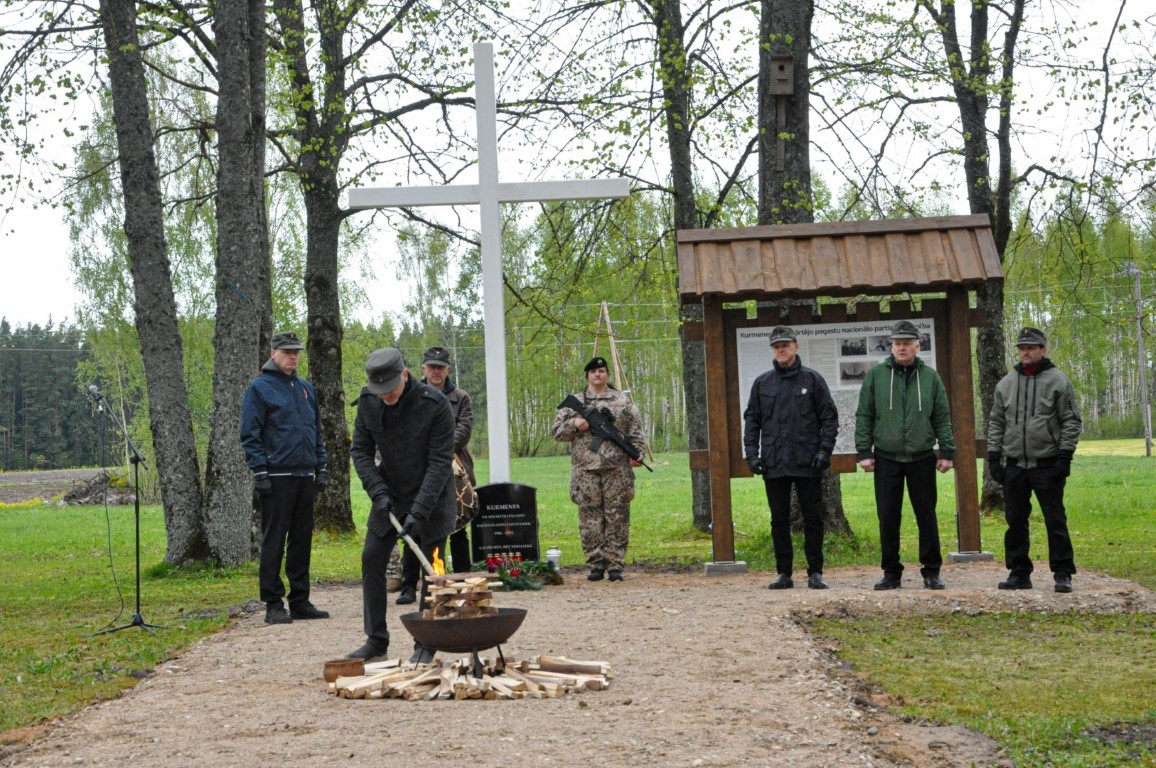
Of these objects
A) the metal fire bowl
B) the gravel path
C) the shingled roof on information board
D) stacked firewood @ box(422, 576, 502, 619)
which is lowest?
the gravel path

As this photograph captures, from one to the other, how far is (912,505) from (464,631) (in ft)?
16.8

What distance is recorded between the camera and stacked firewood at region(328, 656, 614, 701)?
705 cm

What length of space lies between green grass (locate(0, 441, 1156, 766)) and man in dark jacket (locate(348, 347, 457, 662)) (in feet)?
4.98

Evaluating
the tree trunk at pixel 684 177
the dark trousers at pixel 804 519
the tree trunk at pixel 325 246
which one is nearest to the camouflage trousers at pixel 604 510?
the dark trousers at pixel 804 519

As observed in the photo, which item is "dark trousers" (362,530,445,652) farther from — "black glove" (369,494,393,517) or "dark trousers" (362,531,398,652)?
"black glove" (369,494,393,517)

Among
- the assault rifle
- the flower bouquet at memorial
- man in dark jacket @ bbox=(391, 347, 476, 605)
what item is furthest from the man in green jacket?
man in dark jacket @ bbox=(391, 347, 476, 605)

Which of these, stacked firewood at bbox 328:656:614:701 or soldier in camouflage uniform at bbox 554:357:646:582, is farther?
soldier in camouflage uniform at bbox 554:357:646:582

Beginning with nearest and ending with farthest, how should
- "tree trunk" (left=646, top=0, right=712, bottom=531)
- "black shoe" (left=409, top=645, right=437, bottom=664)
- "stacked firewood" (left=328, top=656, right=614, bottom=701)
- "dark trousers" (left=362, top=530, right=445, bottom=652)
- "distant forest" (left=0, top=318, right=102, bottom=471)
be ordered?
"stacked firewood" (left=328, top=656, right=614, bottom=701)
"black shoe" (left=409, top=645, right=437, bottom=664)
"dark trousers" (left=362, top=530, right=445, bottom=652)
"tree trunk" (left=646, top=0, right=712, bottom=531)
"distant forest" (left=0, top=318, right=102, bottom=471)

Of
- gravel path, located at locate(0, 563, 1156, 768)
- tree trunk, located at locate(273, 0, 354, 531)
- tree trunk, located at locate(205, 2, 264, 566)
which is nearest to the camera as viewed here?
gravel path, located at locate(0, 563, 1156, 768)

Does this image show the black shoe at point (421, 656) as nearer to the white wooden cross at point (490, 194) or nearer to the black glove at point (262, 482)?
the black glove at point (262, 482)

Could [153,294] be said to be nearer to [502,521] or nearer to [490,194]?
[490,194]

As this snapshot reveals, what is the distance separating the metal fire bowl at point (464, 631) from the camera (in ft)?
23.3

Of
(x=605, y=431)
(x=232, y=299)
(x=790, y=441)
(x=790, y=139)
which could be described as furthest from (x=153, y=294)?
(x=790, y=441)

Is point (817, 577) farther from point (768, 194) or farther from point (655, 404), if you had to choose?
point (655, 404)
